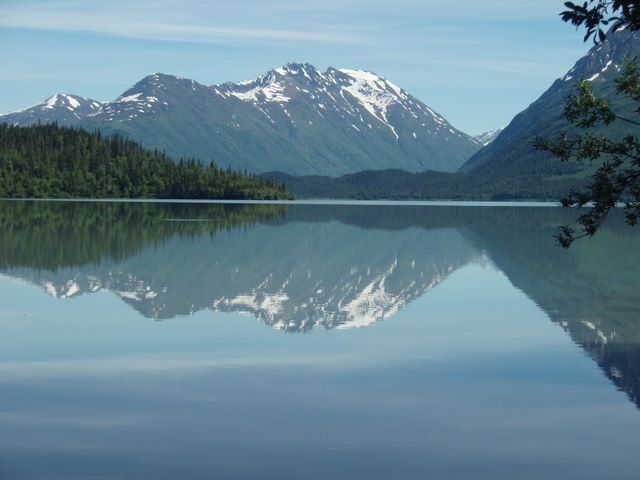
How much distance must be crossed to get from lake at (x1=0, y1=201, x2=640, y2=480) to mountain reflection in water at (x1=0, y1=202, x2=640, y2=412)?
0.82 feet

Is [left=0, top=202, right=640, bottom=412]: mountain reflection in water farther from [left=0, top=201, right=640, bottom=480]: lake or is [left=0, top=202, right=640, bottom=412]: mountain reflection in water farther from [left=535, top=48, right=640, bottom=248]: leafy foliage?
[left=535, top=48, right=640, bottom=248]: leafy foliage

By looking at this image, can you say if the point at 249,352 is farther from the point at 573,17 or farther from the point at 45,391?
the point at 573,17

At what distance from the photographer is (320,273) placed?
60.5m

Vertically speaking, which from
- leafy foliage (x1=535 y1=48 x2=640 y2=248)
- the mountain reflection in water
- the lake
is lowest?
the lake

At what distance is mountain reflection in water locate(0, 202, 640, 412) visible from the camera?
39625 mm

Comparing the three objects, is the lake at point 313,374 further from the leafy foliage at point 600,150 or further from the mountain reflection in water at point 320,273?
the leafy foliage at point 600,150

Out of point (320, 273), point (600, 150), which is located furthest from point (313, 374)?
point (320, 273)

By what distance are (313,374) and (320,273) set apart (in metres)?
33.1

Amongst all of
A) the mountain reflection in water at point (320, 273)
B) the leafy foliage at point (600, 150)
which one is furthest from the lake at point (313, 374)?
the leafy foliage at point (600, 150)

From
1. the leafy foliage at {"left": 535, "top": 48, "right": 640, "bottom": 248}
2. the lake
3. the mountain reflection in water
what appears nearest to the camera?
the lake

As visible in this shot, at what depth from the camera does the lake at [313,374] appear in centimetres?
1914

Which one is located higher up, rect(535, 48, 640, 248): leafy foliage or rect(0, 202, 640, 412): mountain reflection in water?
rect(535, 48, 640, 248): leafy foliage

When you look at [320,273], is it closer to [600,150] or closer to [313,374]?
→ [313,374]

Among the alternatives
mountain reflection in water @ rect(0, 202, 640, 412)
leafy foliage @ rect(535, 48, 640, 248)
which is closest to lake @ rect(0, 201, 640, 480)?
mountain reflection in water @ rect(0, 202, 640, 412)
